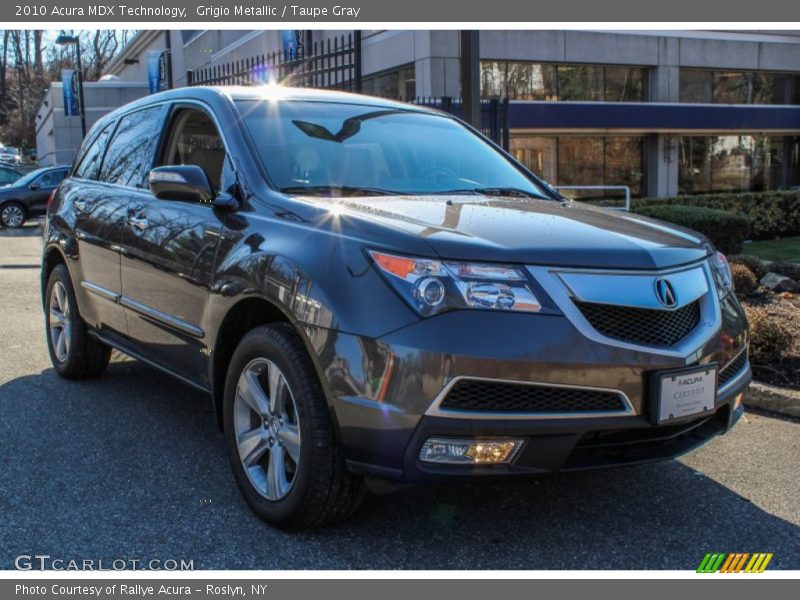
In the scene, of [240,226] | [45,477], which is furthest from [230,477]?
[240,226]

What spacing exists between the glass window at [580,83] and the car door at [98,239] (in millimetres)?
20930

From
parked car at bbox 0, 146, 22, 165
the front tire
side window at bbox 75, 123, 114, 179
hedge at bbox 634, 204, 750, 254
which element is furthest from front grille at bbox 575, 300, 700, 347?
parked car at bbox 0, 146, 22, 165

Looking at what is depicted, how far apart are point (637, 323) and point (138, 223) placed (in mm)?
2759

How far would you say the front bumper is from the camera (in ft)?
9.20

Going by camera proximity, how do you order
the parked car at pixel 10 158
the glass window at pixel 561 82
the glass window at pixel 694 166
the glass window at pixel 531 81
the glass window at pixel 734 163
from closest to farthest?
the glass window at pixel 561 82, the glass window at pixel 531 81, the glass window at pixel 694 166, the glass window at pixel 734 163, the parked car at pixel 10 158

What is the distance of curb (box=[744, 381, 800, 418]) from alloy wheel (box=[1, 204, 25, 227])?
20.8 metres

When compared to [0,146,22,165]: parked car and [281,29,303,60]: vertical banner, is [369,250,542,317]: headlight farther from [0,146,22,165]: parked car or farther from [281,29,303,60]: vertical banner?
[0,146,22,165]: parked car

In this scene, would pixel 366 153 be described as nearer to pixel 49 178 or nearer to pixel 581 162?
pixel 49 178

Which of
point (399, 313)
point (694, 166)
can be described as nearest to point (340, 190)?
point (399, 313)

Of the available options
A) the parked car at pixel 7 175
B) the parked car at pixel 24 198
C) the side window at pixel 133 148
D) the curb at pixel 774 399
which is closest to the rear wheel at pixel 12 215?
the parked car at pixel 24 198

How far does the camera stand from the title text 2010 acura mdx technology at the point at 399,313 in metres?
2.85

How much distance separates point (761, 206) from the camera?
56.9 feet

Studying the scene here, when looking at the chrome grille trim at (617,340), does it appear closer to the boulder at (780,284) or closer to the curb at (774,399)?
the curb at (774,399)

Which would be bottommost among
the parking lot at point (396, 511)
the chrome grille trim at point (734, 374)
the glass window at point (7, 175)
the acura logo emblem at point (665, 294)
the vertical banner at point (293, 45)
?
the parking lot at point (396, 511)
